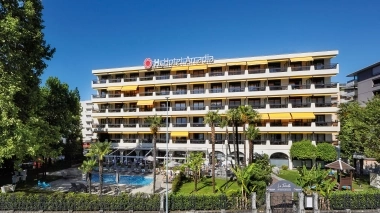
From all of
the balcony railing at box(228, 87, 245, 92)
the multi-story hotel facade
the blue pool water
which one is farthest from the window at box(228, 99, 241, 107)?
the blue pool water

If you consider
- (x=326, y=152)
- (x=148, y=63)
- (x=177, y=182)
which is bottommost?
(x=177, y=182)

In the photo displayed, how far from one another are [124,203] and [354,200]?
70.4 feet

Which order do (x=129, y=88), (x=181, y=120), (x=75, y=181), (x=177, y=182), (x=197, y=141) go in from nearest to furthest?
(x=177, y=182) < (x=75, y=181) < (x=197, y=141) < (x=181, y=120) < (x=129, y=88)

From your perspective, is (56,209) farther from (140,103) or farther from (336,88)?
(336,88)

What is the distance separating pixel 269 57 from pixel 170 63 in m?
18.7

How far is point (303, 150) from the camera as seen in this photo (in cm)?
4334

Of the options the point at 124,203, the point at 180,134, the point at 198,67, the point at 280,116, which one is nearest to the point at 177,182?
the point at 124,203

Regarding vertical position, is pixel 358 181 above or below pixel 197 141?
below

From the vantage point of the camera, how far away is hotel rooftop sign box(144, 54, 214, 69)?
50750 millimetres

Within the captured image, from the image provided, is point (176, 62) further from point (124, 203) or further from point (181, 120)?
point (124, 203)

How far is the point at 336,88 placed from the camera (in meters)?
44.0

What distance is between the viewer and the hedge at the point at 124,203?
2531 centimetres

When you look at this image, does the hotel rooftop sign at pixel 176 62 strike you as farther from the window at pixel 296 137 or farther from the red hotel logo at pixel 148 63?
the window at pixel 296 137

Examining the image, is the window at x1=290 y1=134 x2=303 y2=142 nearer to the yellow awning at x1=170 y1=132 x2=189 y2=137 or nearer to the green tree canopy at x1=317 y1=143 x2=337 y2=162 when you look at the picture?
the green tree canopy at x1=317 y1=143 x2=337 y2=162
